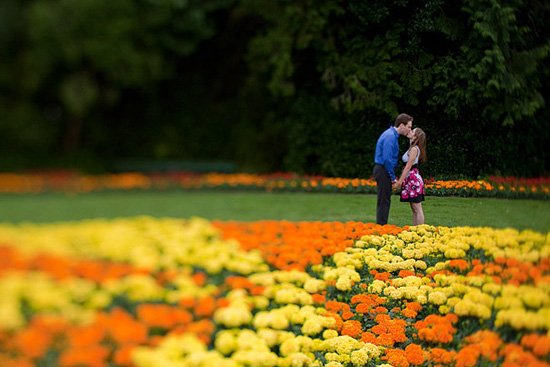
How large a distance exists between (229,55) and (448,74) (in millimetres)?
3470

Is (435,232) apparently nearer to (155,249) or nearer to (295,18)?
(295,18)

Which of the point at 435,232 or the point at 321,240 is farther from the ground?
the point at 435,232

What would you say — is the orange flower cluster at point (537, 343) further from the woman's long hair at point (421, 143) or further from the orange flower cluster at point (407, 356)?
the woman's long hair at point (421, 143)

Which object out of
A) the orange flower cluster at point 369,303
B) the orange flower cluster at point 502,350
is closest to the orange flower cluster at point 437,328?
the orange flower cluster at point 502,350

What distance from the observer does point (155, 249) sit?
3736mm

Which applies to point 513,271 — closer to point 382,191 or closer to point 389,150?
point 382,191

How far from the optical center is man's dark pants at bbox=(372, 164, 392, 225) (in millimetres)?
2438

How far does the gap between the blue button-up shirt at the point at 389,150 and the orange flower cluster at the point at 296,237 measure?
1.48 feet

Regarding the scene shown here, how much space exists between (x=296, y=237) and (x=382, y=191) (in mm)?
1794

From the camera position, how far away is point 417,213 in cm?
242

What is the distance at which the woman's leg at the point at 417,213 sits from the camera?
2.40 meters

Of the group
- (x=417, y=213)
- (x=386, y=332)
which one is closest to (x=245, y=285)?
(x=386, y=332)

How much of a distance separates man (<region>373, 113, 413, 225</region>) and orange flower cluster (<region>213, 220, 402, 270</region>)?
0.25 meters

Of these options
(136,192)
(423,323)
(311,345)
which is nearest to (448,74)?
(423,323)
